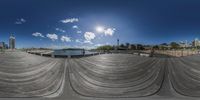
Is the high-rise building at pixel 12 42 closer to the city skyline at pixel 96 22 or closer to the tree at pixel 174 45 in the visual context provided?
the city skyline at pixel 96 22

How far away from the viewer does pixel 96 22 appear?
2209mm

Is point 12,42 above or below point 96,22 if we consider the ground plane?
below

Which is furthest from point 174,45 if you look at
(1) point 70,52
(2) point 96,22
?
(1) point 70,52

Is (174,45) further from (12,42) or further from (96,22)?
(12,42)

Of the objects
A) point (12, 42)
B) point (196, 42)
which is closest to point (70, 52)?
point (12, 42)

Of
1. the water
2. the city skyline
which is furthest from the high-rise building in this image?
the water

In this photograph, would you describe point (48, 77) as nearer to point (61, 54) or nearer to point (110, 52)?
point (61, 54)

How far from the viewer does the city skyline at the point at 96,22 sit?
6.84ft

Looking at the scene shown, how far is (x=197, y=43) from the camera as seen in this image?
7.19 feet

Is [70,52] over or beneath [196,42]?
beneath

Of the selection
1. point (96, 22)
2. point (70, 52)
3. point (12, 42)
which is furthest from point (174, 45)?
point (12, 42)

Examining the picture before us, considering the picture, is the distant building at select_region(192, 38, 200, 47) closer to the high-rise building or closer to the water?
the water

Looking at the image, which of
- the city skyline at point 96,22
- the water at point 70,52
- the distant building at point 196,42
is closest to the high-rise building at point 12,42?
the city skyline at point 96,22

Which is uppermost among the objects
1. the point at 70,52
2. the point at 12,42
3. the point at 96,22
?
the point at 96,22
